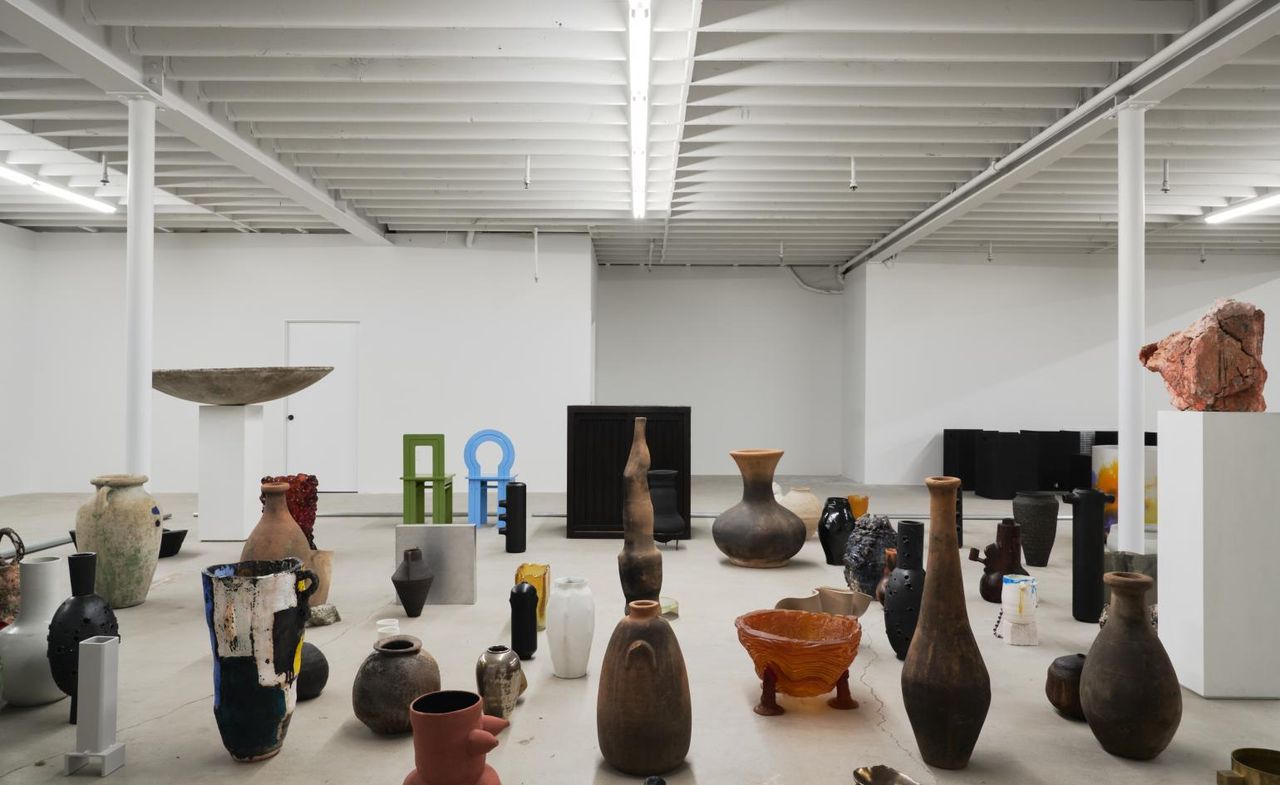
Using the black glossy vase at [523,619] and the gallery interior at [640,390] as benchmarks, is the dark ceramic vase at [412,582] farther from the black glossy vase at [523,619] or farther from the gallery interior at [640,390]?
the black glossy vase at [523,619]

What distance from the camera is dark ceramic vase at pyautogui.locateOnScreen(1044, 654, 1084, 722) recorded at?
2873 mm

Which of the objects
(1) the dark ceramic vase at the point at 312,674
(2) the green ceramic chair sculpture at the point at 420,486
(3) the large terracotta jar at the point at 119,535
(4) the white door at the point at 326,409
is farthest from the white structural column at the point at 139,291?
(4) the white door at the point at 326,409

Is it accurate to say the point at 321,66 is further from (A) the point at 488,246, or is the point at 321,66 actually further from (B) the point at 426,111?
(A) the point at 488,246

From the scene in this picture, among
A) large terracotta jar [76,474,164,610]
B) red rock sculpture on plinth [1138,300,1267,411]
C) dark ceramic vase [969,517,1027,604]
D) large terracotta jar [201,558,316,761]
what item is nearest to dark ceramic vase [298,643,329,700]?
large terracotta jar [201,558,316,761]

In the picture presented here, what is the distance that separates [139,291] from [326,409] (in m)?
4.80

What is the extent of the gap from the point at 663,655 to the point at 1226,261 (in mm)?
12209

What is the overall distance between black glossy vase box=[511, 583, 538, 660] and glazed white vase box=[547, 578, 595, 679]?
0.19 metres

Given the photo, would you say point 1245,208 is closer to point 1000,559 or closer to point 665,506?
point 1000,559

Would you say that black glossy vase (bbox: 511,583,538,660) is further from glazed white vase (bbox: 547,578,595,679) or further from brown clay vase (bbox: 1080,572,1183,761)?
brown clay vase (bbox: 1080,572,1183,761)

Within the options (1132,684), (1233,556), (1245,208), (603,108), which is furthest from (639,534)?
(1245,208)

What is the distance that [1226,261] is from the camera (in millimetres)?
11141

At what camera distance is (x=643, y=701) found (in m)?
2.38

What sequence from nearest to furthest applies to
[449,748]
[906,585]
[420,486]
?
1. [449,748]
2. [906,585]
3. [420,486]

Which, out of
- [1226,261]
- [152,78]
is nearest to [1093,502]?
[152,78]
